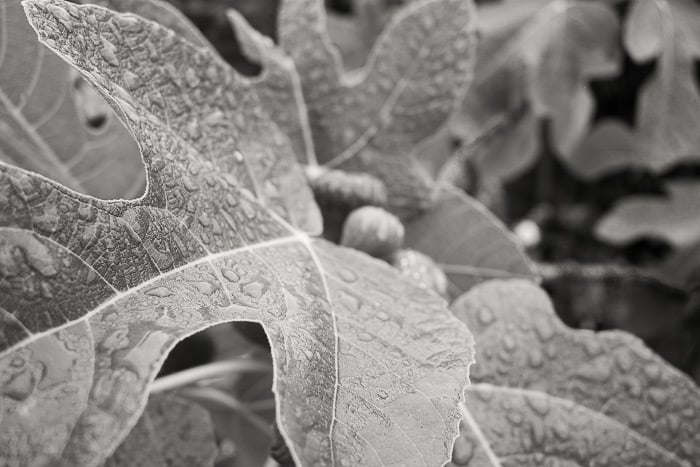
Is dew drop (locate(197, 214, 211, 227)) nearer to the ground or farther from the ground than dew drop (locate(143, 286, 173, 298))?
farther from the ground

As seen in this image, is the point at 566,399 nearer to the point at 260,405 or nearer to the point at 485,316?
the point at 485,316

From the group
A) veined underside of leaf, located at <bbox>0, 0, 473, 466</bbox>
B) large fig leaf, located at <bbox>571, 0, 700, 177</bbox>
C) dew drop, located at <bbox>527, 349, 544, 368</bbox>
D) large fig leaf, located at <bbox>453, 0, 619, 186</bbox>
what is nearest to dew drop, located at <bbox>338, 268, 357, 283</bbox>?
veined underside of leaf, located at <bbox>0, 0, 473, 466</bbox>

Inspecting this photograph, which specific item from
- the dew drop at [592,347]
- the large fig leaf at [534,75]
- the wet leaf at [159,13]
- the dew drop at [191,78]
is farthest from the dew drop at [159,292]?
the large fig leaf at [534,75]

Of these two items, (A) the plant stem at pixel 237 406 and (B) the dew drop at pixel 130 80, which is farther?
(A) the plant stem at pixel 237 406

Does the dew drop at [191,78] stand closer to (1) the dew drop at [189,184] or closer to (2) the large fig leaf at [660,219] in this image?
(1) the dew drop at [189,184]

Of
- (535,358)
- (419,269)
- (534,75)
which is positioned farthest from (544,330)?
(534,75)

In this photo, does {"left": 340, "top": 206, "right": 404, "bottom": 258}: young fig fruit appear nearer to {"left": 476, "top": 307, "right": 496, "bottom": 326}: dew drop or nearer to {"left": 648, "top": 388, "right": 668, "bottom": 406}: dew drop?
{"left": 476, "top": 307, "right": 496, "bottom": 326}: dew drop
